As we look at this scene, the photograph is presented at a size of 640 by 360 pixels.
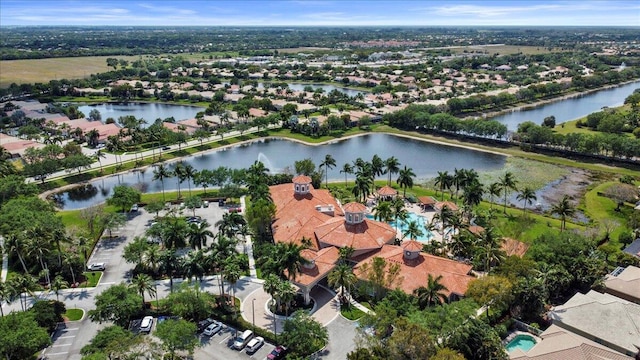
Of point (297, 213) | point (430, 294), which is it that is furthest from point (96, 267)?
point (430, 294)

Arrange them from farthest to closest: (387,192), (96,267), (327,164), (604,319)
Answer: (327,164)
(387,192)
(96,267)
(604,319)

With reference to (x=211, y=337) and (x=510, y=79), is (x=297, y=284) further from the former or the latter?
(x=510, y=79)

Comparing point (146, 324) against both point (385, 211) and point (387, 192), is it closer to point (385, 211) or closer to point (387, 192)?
point (385, 211)

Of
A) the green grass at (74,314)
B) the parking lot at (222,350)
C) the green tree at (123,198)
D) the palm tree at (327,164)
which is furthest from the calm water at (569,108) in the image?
the green grass at (74,314)

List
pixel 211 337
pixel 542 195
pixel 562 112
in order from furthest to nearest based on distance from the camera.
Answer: pixel 562 112 < pixel 542 195 < pixel 211 337

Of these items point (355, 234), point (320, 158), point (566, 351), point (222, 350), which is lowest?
point (320, 158)

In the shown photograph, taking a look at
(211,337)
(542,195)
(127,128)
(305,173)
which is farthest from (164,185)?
(542,195)
